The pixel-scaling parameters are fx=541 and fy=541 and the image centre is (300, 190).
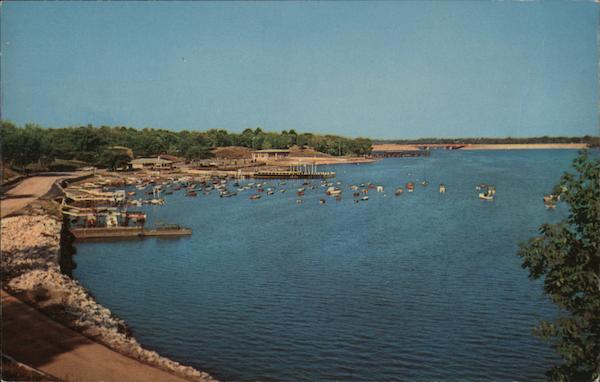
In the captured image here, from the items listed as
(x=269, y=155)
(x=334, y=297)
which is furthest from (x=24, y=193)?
(x=269, y=155)

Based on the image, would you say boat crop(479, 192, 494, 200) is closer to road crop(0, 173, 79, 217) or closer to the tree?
road crop(0, 173, 79, 217)

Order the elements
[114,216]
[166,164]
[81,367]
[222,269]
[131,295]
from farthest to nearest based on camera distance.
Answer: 1. [166,164]
2. [114,216]
3. [222,269]
4. [131,295]
5. [81,367]

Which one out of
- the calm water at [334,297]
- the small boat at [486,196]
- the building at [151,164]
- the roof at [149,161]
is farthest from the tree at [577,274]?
the roof at [149,161]

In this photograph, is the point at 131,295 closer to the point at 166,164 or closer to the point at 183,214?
the point at 183,214

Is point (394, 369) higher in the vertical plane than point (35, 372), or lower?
lower

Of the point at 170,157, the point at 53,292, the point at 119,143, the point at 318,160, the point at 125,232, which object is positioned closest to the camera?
the point at 53,292

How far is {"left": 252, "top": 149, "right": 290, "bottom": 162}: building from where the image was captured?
150500mm

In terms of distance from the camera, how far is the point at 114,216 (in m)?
46.8

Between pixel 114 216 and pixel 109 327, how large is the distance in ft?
91.5

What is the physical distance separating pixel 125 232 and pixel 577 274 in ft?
123

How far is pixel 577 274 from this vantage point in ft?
40.4

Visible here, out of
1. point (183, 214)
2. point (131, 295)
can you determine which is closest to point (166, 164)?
point (183, 214)

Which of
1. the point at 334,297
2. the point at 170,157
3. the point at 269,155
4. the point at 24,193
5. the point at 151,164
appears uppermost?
the point at 269,155

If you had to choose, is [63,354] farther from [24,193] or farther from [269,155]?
[269,155]
